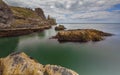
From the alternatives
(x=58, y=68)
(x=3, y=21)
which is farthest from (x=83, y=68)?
(x=3, y=21)

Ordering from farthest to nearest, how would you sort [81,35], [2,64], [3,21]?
[3,21]
[81,35]
[2,64]

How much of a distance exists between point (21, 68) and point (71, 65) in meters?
12.0

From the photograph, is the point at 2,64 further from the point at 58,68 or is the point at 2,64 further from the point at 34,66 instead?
the point at 58,68

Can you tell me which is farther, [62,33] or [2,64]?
[62,33]

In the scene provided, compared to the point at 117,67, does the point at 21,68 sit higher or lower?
higher

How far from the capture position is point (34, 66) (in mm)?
13164

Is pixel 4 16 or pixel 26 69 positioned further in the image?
pixel 4 16

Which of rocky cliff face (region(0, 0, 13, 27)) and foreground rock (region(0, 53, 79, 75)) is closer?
foreground rock (region(0, 53, 79, 75))

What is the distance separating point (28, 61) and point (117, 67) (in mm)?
14643

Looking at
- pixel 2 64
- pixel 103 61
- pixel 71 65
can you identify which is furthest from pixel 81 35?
pixel 2 64

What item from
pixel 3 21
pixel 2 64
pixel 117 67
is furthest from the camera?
pixel 3 21

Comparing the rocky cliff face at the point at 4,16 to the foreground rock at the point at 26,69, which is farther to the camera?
the rocky cliff face at the point at 4,16

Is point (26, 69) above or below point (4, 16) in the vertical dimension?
below

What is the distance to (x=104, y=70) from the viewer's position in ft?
72.6
